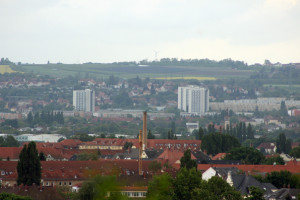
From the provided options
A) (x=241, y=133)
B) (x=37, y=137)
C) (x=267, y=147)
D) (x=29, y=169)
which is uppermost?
(x=29, y=169)

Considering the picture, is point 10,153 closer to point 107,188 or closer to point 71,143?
point 71,143

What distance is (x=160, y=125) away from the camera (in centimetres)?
18162

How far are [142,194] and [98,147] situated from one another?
201ft

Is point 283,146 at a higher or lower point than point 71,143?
higher

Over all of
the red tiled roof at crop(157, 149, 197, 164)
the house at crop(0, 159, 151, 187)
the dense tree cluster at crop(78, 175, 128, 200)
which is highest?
the dense tree cluster at crop(78, 175, 128, 200)

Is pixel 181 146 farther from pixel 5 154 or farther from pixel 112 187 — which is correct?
pixel 112 187

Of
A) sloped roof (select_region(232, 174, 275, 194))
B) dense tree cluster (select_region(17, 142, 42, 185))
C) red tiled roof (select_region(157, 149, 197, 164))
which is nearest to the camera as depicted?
sloped roof (select_region(232, 174, 275, 194))

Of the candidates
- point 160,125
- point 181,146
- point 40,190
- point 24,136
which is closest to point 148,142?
point 181,146

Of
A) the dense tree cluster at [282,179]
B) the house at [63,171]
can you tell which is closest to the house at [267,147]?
the house at [63,171]

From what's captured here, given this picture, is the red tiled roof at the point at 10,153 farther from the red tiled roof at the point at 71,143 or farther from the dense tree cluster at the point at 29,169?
the dense tree cluster at the point at 29,169

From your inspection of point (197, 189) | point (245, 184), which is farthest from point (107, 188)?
point (245, 184)

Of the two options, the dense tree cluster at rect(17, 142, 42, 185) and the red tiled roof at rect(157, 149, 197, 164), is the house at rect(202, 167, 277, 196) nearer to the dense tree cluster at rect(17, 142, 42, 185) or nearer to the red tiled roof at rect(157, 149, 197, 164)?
the dense tree cluster at rect(17, 142, 42, 185)

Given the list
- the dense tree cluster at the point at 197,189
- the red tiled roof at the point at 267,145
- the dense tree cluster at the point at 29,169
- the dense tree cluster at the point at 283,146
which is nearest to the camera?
the dense tree cluster at the point at 197,189

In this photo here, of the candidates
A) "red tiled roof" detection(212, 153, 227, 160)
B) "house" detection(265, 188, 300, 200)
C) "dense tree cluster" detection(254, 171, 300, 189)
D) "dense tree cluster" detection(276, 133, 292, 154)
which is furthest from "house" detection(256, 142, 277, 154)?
"house" detection(265, 188, 300, 200)
